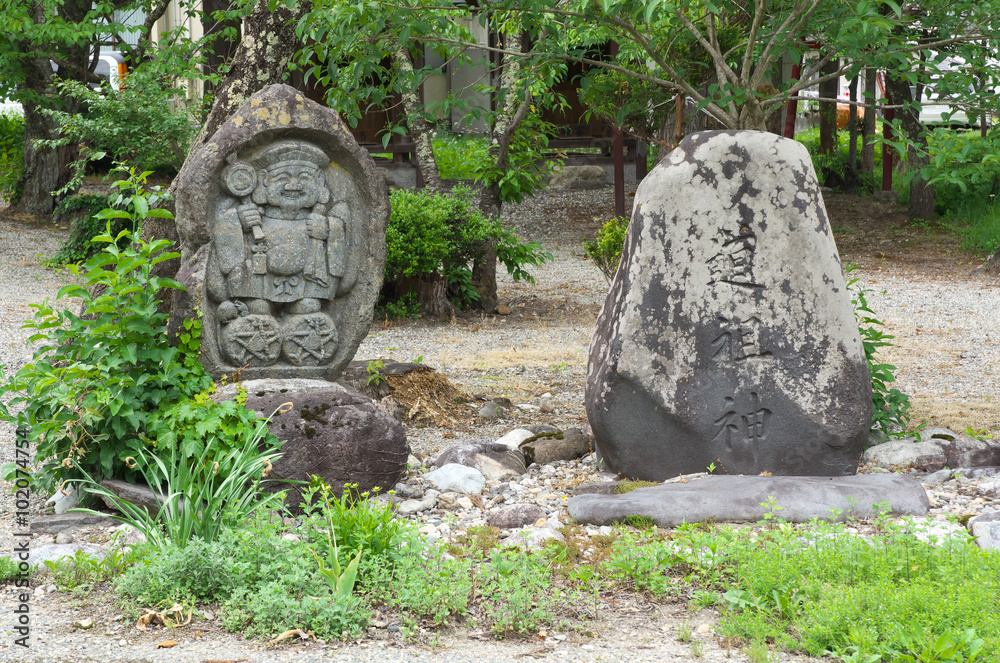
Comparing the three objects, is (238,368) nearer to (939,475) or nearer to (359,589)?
(359,589)

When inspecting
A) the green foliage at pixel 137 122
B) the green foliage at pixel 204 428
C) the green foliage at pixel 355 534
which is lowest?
the green foliage at pixel 355 534

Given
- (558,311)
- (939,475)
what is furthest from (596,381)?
(558,311)

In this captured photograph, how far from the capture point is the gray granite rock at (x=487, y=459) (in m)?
4.86

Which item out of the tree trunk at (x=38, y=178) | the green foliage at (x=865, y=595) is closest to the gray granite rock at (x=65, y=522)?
the green foliage at (x=865, y=595)

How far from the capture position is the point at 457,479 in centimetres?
466

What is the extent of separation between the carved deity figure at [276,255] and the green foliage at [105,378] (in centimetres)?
44

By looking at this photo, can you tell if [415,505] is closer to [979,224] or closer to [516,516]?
[516,516]

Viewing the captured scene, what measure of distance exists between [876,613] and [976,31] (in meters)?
3.62

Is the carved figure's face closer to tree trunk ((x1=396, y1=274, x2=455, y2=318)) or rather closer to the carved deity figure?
the carved deity figure

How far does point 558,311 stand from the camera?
10797mm

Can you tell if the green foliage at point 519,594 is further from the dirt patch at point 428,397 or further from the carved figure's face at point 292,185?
the dirt patch at point 428,397

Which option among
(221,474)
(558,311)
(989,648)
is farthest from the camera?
(558,311)

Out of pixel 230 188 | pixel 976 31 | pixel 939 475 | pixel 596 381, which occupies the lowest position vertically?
pixel 939 475

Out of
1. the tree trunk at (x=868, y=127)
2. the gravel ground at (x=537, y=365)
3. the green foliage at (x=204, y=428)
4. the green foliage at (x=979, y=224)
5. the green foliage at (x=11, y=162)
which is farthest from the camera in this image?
the tree trunk at (x=868, y=127)
